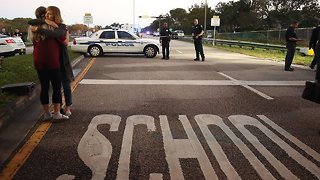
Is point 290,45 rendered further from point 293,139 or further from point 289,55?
point 293,139

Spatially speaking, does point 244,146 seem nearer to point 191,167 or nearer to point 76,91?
point 191,167

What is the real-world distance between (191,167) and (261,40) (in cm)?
3681

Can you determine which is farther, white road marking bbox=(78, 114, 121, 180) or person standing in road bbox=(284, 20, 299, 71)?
person standing in road bbox=(284, 20, 299, 71)

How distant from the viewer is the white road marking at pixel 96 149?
14.8 ft

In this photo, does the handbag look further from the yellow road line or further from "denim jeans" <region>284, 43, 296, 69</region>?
"denim jeans" <region>284, 43, 296, 69</region>

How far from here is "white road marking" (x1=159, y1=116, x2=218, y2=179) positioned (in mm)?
4402

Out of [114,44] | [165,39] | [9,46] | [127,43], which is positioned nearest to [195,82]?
[165,39]

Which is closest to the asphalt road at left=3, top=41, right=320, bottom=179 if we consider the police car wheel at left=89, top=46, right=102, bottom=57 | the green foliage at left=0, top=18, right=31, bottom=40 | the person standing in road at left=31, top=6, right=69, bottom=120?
the person standing in road at left=31, top=6, right=69, bottom=120

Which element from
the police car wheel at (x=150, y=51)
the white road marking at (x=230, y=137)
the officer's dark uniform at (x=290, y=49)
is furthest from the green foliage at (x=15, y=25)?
the white road marking at (x=230, y=137)

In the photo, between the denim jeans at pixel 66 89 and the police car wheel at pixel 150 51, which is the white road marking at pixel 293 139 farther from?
the police car wheel at pixel 150 51

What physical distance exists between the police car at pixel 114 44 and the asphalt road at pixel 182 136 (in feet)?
38.2

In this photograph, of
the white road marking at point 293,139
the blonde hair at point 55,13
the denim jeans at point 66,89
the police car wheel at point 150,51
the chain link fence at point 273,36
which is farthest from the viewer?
the chain link fence at point 273,36

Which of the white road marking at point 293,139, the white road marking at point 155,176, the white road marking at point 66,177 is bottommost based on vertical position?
the white road marking at point 293,139

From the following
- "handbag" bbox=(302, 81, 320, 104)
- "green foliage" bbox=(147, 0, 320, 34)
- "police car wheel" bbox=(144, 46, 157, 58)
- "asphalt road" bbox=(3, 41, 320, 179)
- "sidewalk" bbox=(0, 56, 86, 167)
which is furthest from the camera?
"green foliage" bbox=(147, 0, 320, 34)
